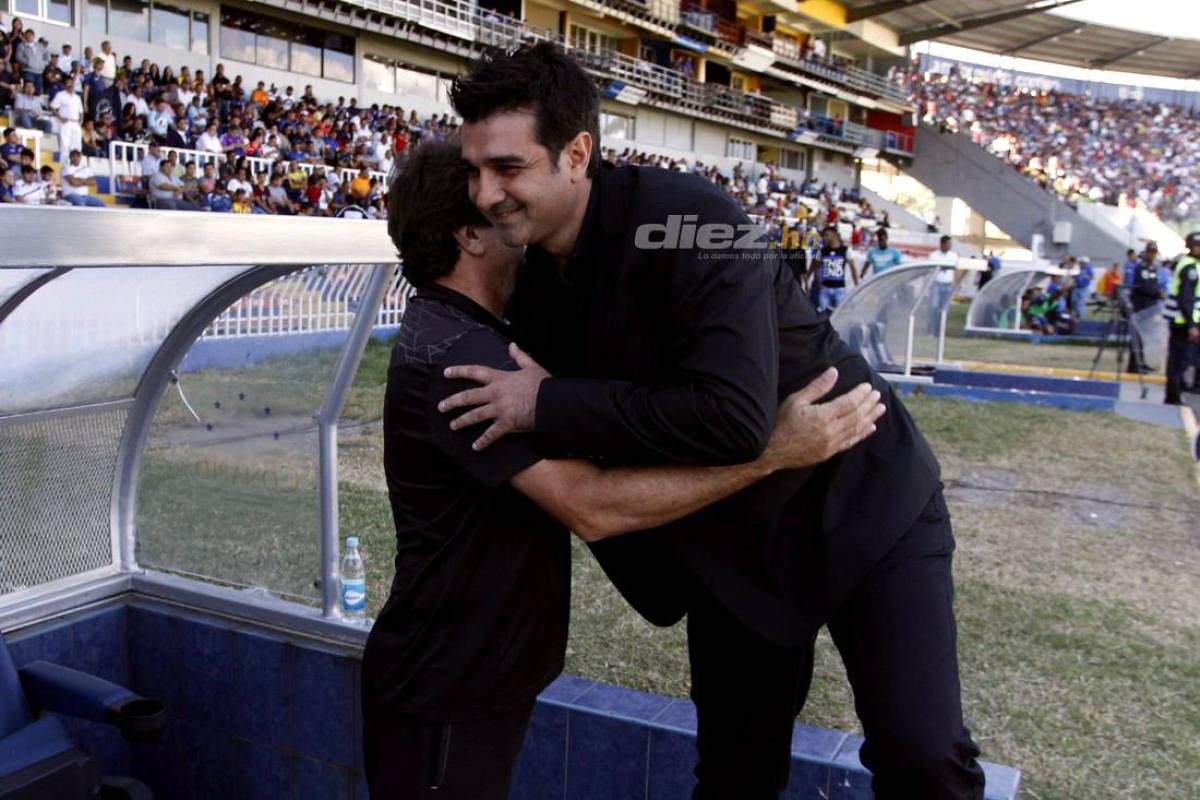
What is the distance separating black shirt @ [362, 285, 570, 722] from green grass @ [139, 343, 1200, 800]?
39.8 inches

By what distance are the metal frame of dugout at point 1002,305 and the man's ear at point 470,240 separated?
21553mm

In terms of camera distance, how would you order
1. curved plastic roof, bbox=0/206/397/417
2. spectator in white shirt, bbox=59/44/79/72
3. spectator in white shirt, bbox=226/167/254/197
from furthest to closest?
spectator in white shirt, bbox=59/44/79/72, spectator in white shirt, bbox=226/167/254/197, curved plastic roof, bbox=0/206/397/417

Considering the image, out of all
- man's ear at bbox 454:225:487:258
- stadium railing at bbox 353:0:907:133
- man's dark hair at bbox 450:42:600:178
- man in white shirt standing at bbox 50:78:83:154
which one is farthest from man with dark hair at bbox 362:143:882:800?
stadium railing at bbox 353:0:907:133

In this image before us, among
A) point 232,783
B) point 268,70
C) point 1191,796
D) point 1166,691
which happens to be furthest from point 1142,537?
point 268,70

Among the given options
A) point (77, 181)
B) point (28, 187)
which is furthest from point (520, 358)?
point (77, 181)

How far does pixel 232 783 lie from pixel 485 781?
4.55ft

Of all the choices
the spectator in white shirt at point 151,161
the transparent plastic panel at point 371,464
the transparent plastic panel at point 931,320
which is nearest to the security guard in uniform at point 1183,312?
the transparent plastic panel at point 931,320

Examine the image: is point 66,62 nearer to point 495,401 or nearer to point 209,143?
point 209,143

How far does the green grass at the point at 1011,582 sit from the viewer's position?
2.98 m

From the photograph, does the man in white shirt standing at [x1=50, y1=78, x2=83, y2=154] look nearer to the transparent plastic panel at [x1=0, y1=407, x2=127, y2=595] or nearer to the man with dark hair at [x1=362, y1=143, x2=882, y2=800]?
the transparent plastic panel at [x1=0, y1=407, x2=127, y2=595]

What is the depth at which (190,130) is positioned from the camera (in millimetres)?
18703

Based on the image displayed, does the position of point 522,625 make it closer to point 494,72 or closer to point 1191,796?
point 494,72

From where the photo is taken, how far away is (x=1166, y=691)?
4109 millimetres

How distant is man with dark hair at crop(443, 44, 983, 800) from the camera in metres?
1.71
